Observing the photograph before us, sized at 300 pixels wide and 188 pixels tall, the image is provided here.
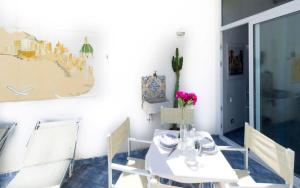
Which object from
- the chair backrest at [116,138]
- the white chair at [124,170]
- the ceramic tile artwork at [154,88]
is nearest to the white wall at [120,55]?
the ceramic tile artwork at [154,88]

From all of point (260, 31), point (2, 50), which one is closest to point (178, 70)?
point (260, 31)

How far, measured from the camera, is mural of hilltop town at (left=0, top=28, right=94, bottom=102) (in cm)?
299

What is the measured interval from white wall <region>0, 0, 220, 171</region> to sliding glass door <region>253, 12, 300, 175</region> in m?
1.13

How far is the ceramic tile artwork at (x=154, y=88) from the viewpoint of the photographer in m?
3.85

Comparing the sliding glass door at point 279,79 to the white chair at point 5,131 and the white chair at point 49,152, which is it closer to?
the white chair at point 49,152

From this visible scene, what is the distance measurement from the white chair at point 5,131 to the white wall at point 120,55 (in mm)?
106

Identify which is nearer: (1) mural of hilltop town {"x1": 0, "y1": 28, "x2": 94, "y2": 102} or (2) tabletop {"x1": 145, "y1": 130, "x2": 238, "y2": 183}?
(2) tabletop {"x1": 145, "y1": 130, "x2": 238, "y2": 183}

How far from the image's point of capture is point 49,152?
119 inches

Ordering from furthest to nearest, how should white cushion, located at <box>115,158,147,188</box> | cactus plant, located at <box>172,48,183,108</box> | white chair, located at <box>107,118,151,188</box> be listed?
1. cactus plant, located at <box>172,48,183,108</box>
2. white cushion, located at <box>115,158,147,188</box>
3. white chair, located at <box>107,118,151,188</box>

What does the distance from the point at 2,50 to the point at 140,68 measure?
1.99 m

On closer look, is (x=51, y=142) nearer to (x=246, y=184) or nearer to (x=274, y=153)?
(x=246, y=184)

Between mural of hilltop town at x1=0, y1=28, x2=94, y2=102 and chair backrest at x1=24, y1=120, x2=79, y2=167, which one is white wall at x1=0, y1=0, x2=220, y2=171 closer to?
mural of hilltop town at x1=0, y1=28, x2=94, y2=102

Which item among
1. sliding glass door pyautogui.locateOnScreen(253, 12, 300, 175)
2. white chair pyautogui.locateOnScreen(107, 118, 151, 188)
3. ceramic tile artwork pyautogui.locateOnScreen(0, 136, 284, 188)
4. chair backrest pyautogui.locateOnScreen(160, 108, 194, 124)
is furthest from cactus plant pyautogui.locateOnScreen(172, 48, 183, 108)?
white chair pyautogui.locateOnScreen(107, 118, 151, 188)

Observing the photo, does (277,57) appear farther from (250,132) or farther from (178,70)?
(178,70)
